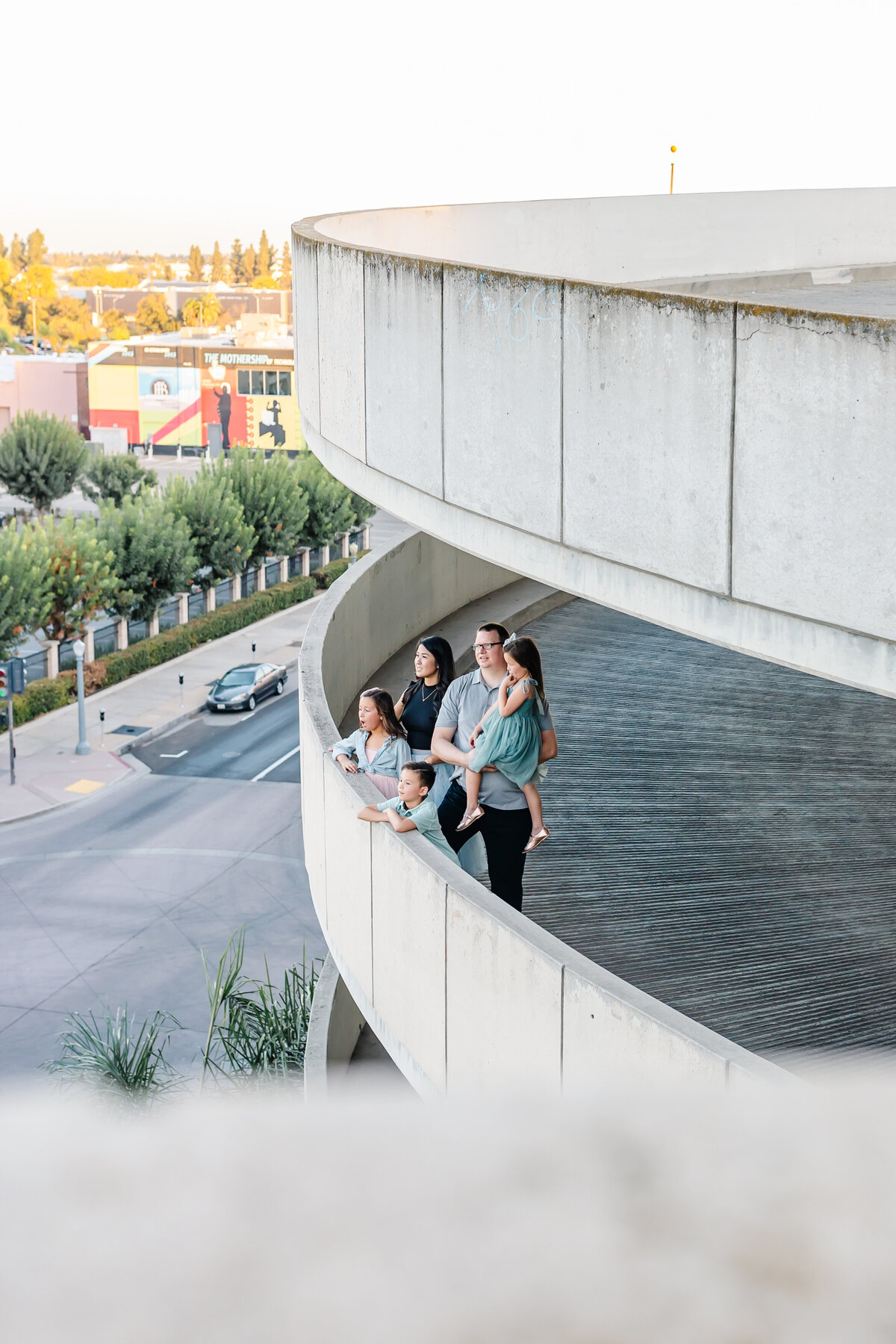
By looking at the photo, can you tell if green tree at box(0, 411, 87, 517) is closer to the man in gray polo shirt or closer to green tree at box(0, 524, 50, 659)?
green tree at box(0, 524, 50, 659)

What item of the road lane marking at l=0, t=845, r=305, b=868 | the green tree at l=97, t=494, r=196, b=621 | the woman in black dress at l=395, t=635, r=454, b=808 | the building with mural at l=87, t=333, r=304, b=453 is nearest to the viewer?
the woman in black dress at l=395, t=635, r=454, b=808

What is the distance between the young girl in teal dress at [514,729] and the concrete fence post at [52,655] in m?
36.0

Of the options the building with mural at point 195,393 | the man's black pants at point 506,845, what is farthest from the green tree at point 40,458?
the man's black pants at point 506,845

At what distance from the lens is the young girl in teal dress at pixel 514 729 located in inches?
283

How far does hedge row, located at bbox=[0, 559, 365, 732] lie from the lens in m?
40.0

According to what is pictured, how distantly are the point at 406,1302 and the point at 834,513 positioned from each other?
Result: 5.02 meters

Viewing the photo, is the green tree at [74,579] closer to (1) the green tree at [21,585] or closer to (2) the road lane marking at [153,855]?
(1) the green tree at [21,585]

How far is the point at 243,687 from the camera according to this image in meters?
39.9

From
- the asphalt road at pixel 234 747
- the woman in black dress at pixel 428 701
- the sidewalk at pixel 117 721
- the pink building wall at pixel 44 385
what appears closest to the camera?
the woman in black dress at pixel 428 701

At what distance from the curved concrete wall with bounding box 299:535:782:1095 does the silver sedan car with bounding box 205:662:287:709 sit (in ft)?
98.6

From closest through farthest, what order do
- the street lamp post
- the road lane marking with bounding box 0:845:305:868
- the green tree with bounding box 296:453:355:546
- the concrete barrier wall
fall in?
the concrete barrier wall < the road lane marking with bounding box 0:845:305:868 < the street lamp post < the green tree with bounding box 296:453:355:546

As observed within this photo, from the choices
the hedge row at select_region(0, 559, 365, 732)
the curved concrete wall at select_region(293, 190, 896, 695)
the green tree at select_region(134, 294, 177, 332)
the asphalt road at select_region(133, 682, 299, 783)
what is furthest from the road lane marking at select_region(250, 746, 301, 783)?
the green tree at select_region(134, 294, 177, 332)

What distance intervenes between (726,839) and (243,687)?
31.6 m

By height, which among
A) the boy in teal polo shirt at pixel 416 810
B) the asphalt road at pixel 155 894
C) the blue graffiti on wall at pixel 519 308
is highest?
the blue graffiti on wall at pixel 519 308
